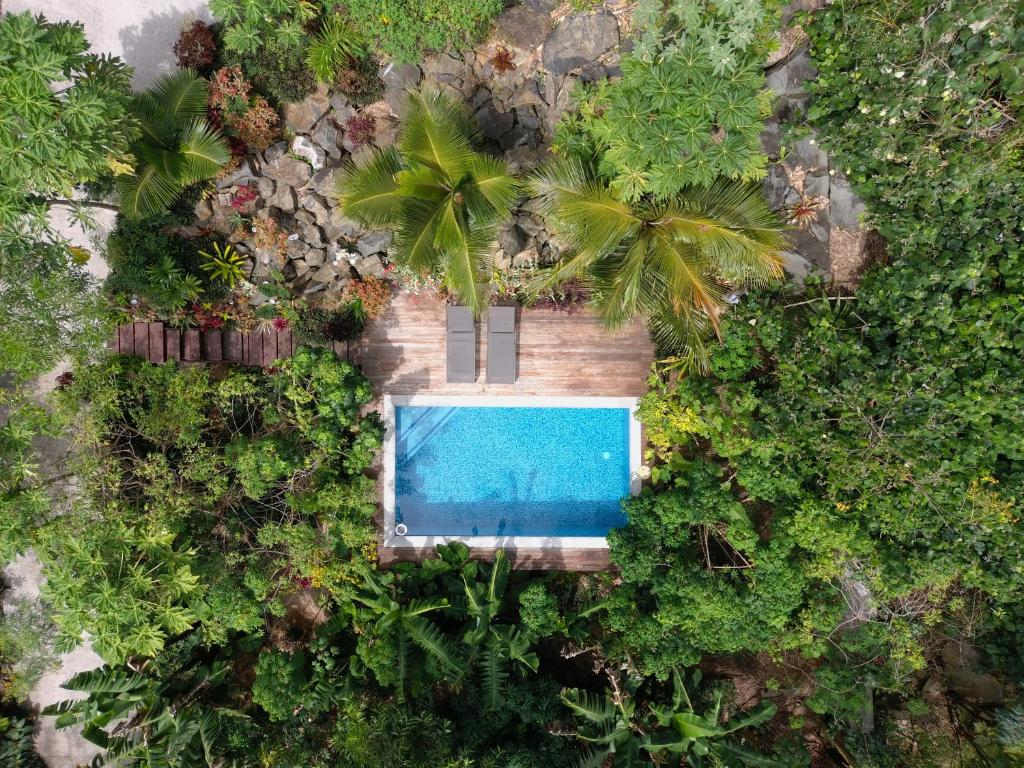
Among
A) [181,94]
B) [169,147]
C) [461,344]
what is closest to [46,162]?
[169,147]

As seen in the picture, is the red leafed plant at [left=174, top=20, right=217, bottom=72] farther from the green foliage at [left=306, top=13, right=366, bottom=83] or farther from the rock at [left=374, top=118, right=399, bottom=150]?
the rock at [left=374, top=118, right=399, bottom=150]

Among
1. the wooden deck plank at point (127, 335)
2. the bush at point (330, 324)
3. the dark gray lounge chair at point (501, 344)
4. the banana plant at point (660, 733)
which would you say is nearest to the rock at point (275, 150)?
the bush at point (330, 324)

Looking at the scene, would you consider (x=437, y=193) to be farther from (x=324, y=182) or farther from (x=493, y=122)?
(x=324, y=182)

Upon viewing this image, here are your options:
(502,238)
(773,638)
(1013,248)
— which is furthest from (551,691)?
(1013,248)

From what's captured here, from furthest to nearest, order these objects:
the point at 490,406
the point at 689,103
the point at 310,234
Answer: the point at 490,406
the point at 310,234
the point at 689,103

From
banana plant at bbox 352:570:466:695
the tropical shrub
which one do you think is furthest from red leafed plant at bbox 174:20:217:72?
banana plant at bbox 352:570:466:695

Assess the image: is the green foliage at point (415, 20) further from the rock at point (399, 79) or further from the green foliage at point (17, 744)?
the green foliage at point (17, 744)
